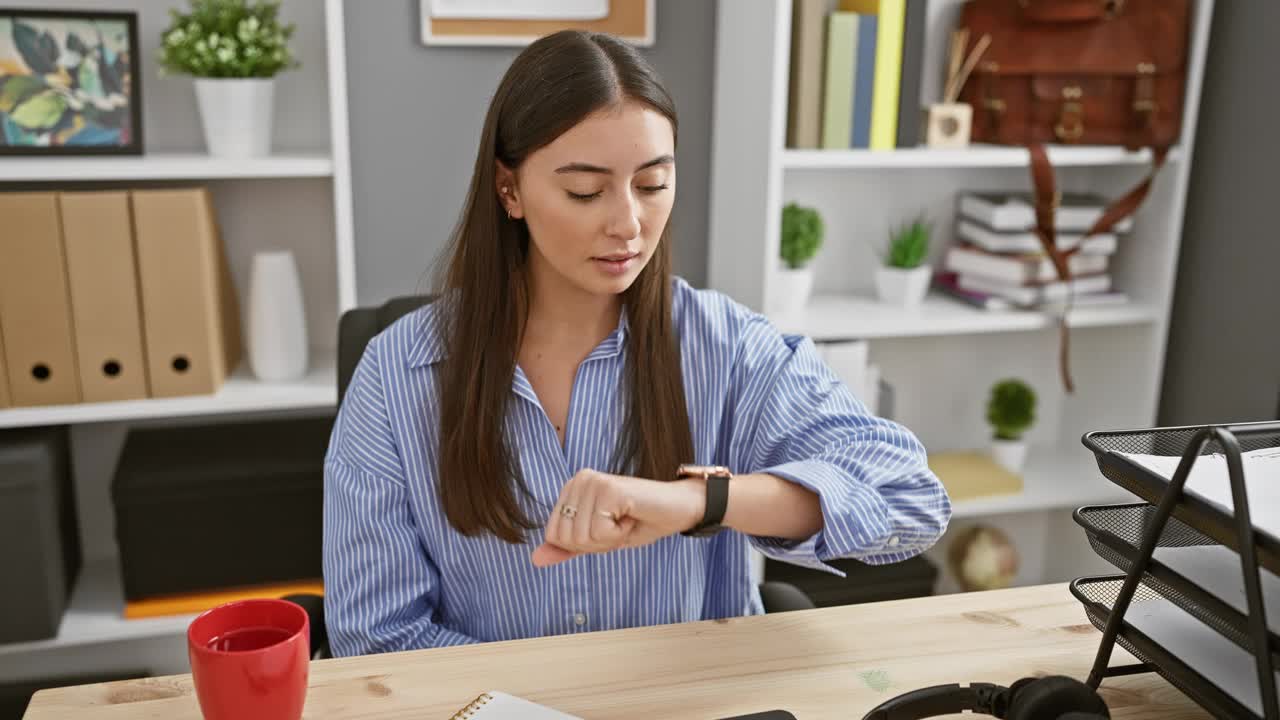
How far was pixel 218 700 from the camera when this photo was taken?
2.53 feet

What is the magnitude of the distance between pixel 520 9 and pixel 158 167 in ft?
2.35

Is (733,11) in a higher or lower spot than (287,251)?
higher

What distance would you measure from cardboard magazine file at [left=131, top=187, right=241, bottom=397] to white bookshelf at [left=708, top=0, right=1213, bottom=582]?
96cm

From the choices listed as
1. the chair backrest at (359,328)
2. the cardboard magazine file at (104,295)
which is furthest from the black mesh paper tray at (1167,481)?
the cardboard magazine file at (104,295)

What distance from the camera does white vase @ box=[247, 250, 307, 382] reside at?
1.99m

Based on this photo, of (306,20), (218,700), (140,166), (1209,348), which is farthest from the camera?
(1209,348)

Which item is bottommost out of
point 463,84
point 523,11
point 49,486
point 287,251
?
point 49,486

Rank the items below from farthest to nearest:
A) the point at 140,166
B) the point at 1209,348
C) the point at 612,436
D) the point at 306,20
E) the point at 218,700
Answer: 1. the point at 1209,348
2. the point at 306,20
3. the point at 140,166
4. the point at 612,436
5. the point at 218,700

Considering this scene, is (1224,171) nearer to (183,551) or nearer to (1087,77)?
(1087,77)

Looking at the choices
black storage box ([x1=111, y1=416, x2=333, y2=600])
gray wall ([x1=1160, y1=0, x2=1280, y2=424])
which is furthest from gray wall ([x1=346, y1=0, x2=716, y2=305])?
gray wall ([x1=1160, y1=0, x2=1280, y2=424])

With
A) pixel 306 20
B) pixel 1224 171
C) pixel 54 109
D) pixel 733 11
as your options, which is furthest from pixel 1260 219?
pixel 54 109

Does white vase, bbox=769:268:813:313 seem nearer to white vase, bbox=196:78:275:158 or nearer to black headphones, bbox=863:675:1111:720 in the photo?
white vase, bbox=196:78:275:158

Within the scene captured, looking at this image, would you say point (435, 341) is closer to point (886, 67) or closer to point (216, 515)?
point (216, 515)

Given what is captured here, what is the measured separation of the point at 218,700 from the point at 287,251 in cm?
146
